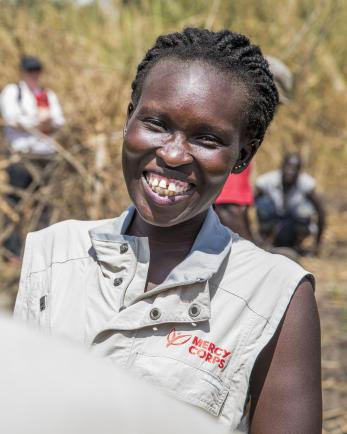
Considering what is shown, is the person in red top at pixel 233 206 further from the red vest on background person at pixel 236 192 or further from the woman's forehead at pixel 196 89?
the woman's forehead at pixel 196 89

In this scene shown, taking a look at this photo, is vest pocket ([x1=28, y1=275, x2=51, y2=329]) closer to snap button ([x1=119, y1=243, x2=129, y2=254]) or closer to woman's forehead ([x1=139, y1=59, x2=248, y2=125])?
snap button ([x1=119, y1=243, x2=129, y2=254])

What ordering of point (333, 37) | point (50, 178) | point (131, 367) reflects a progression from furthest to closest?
point (333, 37), point (50, 178), point (131, 367)

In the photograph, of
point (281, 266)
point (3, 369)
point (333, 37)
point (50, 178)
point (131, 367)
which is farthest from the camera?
point (333, 37)

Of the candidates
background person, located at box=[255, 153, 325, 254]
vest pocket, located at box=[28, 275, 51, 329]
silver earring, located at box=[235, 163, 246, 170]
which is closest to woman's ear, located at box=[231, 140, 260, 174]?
silver earring, located at box=[235, 163, 246, 170]

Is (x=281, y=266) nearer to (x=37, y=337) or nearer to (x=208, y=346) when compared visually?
(x=208, y=346)

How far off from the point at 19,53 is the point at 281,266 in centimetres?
575

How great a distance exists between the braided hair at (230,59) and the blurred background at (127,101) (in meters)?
2.48

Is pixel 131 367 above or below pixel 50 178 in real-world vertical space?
above

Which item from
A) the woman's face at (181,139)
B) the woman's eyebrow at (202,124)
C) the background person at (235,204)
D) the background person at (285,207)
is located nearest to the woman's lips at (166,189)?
the woman's face at (181,139)

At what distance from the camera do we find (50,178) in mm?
5094

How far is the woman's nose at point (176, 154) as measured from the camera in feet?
5.38

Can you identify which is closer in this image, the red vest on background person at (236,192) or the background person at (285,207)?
the red vest on background person at (236,192)

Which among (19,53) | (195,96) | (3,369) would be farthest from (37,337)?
(19,53)

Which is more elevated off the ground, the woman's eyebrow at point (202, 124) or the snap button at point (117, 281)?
the woman's eyebrow at point (202, 124)
